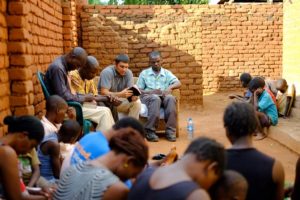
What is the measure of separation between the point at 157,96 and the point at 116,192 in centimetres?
537

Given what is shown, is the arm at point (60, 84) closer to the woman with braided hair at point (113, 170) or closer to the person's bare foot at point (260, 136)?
the woman with braided hair at point (113, 170)

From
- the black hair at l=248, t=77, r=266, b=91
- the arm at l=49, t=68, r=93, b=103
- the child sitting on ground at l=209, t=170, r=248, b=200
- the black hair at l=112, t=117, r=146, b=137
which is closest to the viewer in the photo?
the child sitting on ground at l=209, t=170, r=248, b=200

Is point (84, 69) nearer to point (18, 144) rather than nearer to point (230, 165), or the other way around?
point (18, 144)

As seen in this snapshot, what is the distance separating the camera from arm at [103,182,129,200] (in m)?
2.25

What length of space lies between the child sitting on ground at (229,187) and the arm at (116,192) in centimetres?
43

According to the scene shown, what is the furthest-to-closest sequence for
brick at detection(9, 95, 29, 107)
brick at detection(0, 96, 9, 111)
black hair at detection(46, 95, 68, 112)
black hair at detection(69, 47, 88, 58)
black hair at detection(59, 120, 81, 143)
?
black hair at detection(69, 47, 88, 58) → brick at detection(9, 95, 29, 107) → brick at detection(0, 96, 9, 111) → black hair at detection(46, 95, 68, 112) → black hair at detection(59, 120, 81, 143)

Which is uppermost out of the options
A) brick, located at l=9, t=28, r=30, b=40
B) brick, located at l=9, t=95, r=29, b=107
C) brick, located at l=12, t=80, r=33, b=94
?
brick, located at l=9, t=28, r=30, b=40

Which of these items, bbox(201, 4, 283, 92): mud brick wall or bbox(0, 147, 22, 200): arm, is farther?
bbox(201, 4, 283, 92): mud brick wall

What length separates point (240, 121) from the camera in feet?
8.98

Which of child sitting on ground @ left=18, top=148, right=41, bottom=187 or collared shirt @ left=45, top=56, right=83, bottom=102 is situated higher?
collared shirt @ left=45, top=56, right=83, bottom=102

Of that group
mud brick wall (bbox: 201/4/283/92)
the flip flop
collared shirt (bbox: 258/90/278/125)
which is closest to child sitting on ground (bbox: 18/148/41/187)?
collared shirt (bbox: 258/90/278/125)

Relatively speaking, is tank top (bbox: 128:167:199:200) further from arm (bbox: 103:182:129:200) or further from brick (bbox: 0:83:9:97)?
brick (bbox: 0:83:9:97)

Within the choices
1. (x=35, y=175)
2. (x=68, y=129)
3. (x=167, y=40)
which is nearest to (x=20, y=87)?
(x=68, y=129)

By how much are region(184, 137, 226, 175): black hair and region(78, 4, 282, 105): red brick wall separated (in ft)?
26.2
